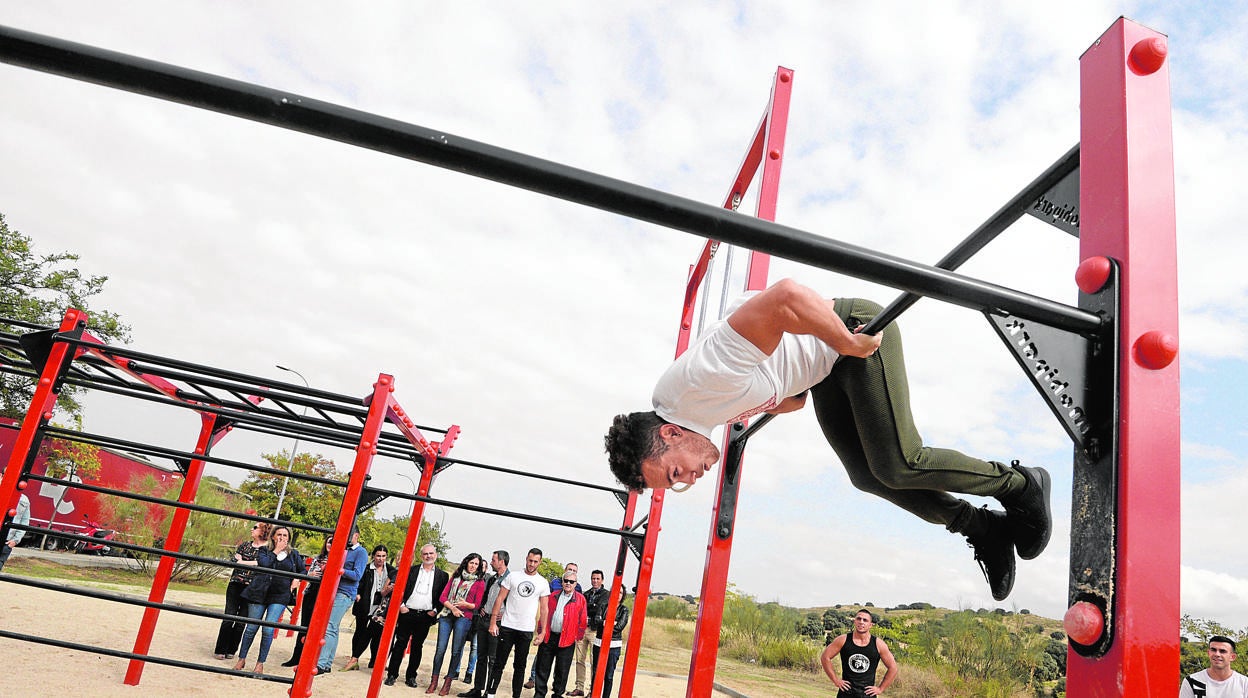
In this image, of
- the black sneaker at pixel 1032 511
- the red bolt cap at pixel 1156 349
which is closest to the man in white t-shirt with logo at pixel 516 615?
the black sneaker at pixel 1032 511

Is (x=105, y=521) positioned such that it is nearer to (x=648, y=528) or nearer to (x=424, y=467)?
(x=424, y=467)

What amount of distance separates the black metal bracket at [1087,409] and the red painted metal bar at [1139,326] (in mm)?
12

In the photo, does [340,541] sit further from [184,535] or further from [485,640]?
[184,535]

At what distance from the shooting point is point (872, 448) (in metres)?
1.83

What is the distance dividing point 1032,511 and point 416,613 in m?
6.85

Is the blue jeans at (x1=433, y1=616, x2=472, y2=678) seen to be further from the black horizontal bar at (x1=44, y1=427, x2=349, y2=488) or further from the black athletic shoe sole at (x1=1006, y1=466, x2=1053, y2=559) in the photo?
the black athletic shoe sole at (x1=1006, y1=466, x2=1053, y2=559)

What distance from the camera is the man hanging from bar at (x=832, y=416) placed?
1.58 m

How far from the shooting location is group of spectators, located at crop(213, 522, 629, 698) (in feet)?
22.6

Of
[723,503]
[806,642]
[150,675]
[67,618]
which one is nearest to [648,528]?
[723,503]

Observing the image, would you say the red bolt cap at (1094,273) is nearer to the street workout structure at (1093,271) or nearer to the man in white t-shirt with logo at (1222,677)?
the street workout structure at (1093,271)

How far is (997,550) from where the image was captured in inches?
84.5

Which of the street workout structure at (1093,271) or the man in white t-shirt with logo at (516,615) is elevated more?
the street workout structure at (1093,271)

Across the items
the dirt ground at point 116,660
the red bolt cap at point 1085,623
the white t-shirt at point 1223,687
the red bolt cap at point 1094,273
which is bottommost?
the dirt ground at point 116,660

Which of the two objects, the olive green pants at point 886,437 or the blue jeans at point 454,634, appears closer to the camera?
the olive green pants at point 886,437
